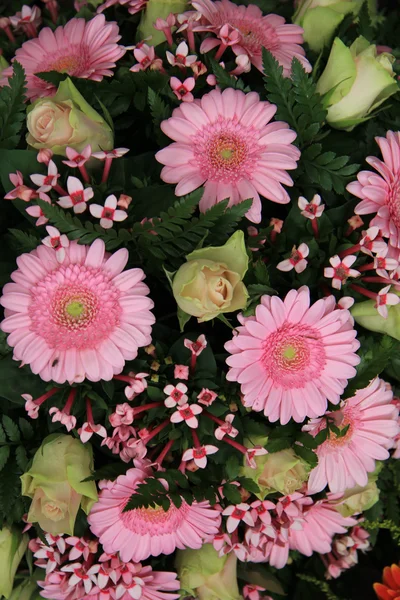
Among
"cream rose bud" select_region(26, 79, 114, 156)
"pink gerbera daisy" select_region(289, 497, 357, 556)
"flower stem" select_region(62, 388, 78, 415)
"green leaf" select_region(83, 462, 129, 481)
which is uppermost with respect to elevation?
"cream rose bud" select_region(26, 79, 114, 156)

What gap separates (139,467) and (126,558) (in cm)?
13

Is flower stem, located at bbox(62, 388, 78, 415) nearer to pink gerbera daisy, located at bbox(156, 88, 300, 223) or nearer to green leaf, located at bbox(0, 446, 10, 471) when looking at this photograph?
green leaf, located at bbox(0, 446, 10, 471)

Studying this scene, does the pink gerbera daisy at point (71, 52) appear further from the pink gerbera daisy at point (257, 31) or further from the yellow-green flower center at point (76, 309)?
the yellow-green flower center at point (76, 309)

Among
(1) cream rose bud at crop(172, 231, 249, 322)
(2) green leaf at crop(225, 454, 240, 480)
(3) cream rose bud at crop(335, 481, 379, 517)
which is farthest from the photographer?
(3) cream rose bud at crop(335, 481, 379, 517)

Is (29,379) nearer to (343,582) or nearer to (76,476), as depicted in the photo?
(76,476)

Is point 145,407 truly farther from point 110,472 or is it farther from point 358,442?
point 358,442

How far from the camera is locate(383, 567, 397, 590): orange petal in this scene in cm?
86

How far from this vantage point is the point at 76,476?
0.63m

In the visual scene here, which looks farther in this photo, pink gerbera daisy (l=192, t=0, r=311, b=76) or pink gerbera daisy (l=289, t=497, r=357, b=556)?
pink gerbera daisy (l=289, t=497, r=357, b=556)

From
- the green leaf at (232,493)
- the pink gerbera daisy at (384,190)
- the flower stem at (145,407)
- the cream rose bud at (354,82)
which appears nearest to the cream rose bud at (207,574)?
the green leaf at (232,493)

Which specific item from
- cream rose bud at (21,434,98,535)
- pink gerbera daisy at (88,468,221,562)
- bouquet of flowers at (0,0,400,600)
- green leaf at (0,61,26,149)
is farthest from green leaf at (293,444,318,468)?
green leaf at (0,61,26,149)

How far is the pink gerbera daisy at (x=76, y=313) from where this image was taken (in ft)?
1.97

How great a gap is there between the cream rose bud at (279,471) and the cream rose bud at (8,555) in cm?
29

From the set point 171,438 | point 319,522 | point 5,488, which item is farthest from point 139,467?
point 319,522
